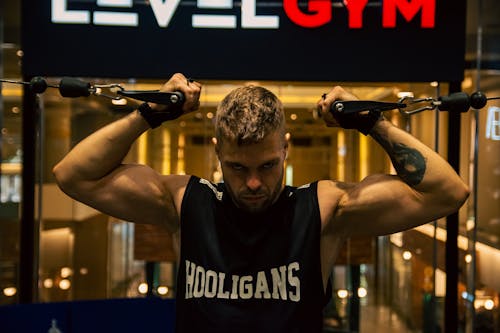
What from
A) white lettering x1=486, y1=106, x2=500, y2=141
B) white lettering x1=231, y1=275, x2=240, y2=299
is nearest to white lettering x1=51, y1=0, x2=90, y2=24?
white lettering x1=231, y1=275, x2=240, y2=299

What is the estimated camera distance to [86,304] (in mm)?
2936

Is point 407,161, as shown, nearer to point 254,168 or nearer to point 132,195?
point 254,168

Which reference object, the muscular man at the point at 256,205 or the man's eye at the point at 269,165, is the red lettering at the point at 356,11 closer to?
the muscular man at the point at 256,205

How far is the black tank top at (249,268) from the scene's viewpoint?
4.62ft

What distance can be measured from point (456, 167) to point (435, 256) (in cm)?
62

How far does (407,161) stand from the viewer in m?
1.43

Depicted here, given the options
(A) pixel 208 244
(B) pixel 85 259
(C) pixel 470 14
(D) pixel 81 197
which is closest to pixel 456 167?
(C) pixel 470 14

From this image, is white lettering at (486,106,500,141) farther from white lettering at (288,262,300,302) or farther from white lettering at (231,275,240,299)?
white lettering at (231,275,240,299)

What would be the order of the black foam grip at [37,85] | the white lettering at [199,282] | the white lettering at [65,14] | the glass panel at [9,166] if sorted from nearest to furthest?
the white lettering at [199,282] < the black foam grip at [37,85] < the white lettering at [65,14] < the glass panel at [9,166]

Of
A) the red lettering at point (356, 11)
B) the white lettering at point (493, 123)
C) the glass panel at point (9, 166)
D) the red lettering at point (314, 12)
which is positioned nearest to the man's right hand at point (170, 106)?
the red lettering at point (314, 12)

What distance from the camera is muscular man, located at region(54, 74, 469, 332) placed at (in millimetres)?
1379

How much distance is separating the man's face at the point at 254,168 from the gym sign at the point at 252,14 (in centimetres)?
183

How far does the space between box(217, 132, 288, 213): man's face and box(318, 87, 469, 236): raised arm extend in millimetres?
190

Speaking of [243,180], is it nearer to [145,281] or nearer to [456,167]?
[456,167]
